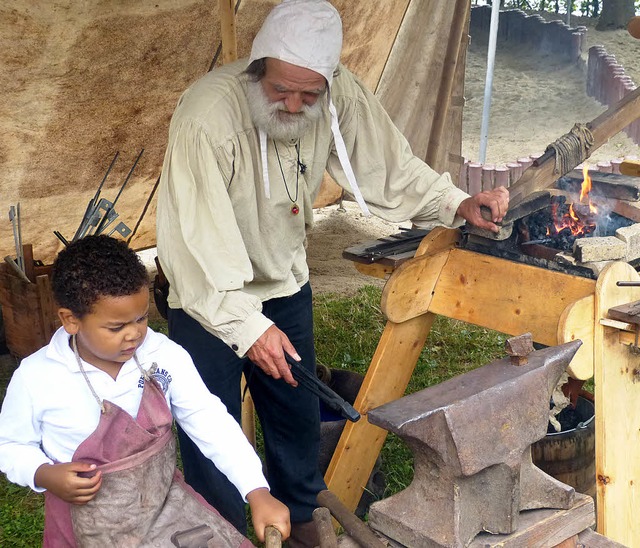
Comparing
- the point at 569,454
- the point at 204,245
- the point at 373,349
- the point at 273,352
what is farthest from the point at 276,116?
the point at 373,349

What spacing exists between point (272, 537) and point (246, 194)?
1.16 meters

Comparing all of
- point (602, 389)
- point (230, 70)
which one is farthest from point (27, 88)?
point (602, 389)

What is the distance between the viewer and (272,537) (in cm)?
202

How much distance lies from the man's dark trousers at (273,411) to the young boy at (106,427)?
0.59 m

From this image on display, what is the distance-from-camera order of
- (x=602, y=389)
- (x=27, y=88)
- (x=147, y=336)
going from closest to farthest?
1. (x=147, y=336)
2. (x=602, y=389)
3. (x=27, y=88)

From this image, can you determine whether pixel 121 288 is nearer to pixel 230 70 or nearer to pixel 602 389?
pixel 230 70

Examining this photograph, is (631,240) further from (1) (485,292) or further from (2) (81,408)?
(2) (81,408)

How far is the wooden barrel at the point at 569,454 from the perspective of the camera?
11.5ft

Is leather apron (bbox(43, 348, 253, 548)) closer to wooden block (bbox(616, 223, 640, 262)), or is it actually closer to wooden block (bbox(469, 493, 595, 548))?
wooden block (bbox(469, 493, 595, 548))

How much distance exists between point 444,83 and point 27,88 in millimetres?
3471

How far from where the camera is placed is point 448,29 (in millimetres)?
6629

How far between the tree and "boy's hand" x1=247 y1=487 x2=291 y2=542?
15.9 meters

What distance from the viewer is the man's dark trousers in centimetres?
294

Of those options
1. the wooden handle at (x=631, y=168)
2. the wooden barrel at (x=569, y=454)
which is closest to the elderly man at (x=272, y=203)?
the wooden barrel at (x=569, y=454)
